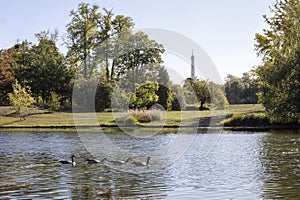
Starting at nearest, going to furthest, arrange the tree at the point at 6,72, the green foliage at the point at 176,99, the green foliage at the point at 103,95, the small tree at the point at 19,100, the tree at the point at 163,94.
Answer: the small tree at the point at 19,100
the green foliage at the point at 103,95
the tree at the point at 163,94
the green foliage at the point at 176,99
the tree at the point at 6,72

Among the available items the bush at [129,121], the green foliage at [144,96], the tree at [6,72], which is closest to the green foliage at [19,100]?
the green foliage at [144,96]

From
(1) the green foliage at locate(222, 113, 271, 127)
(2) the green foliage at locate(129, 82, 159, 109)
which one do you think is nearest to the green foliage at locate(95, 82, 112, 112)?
(2) the green foliage at locate(129, 82, 159, 109)

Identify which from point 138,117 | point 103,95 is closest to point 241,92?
point 103,95

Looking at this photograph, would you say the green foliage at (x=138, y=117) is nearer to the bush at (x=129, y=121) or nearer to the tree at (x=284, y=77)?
the bush at (x=129, y=121)

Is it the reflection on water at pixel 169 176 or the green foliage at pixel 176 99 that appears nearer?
the reflection on water at pixel 169 176

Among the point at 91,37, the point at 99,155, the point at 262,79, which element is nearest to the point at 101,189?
the point at 99,155

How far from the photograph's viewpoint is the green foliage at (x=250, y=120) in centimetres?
3995

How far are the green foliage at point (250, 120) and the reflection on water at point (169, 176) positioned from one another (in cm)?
1596

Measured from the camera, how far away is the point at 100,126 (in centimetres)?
4016

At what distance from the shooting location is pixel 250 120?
4022 cm

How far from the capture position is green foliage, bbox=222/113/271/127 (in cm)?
3995

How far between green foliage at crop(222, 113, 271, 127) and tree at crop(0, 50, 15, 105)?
28367 mm

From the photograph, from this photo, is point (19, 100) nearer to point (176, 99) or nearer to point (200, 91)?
point (176, 99)

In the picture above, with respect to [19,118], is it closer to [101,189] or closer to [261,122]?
[261,122]
